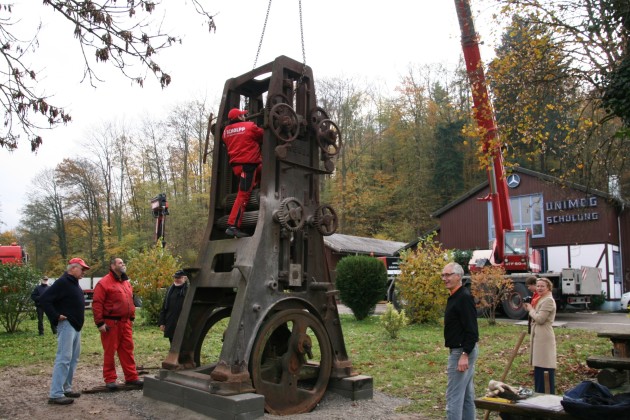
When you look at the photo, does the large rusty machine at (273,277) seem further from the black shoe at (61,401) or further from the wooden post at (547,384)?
the wooden post at (547,384)

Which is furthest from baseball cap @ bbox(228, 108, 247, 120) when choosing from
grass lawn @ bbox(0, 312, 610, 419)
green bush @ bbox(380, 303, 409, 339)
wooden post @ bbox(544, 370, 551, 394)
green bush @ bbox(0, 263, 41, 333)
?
green bush @ bbox(0, 263, 41, 333)

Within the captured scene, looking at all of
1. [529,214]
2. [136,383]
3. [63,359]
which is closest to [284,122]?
[63,359]

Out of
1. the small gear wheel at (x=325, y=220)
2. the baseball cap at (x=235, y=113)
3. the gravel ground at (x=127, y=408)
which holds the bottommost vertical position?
the gravel ground at (x=127, y=408)

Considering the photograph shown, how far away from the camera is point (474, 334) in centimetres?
537

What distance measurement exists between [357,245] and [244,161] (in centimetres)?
2979

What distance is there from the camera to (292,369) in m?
6.81

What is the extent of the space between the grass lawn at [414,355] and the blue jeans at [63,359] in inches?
92.6

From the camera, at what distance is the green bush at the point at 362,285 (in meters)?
17.9

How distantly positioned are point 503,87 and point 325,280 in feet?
19.0

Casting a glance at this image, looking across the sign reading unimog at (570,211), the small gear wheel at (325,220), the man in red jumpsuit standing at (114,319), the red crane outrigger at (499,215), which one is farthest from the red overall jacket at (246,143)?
the sign reading unimog at (570,211)

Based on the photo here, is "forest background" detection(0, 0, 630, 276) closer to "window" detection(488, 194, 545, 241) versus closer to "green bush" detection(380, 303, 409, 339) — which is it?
"window" detection(488, 194, 545, 241)

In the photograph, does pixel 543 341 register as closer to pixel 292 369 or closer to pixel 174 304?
pixel 292 369

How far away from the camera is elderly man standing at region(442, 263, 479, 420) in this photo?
211 inches

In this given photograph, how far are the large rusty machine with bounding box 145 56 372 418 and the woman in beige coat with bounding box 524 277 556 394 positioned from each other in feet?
7.32
